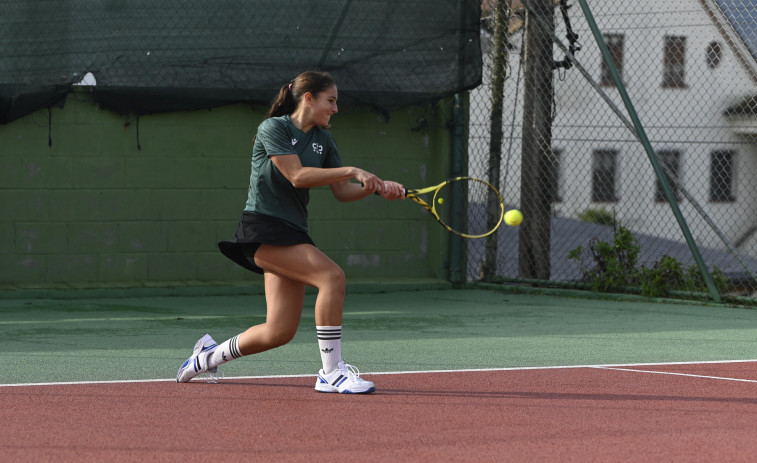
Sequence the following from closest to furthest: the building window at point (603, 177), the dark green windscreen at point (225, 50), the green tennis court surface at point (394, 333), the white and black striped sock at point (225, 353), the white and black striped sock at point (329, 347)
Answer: the white and black striped sock at point (329, 347) → the white and black striped sock at point (225, 353) → the green tennis court surface at point (394, 333) → the dark green windscreen at point (225, 50) → the building window at point (603, 177)

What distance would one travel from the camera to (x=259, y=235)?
245 inches

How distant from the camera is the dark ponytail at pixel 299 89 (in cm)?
632

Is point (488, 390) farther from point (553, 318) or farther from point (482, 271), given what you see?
point (482, 271)

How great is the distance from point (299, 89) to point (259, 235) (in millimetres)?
808

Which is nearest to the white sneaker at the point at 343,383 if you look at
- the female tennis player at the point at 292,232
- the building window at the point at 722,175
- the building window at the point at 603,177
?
the female tennis player at the point at 292,232

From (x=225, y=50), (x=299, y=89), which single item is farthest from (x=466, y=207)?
(x=299, y=89)

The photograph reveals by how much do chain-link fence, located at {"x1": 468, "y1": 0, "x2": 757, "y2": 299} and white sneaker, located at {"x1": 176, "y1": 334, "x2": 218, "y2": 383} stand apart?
5489mm

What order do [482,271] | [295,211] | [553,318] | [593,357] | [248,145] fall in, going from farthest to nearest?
[482,271] < [248,145] < [553,318] < [593,357] < [295,211]

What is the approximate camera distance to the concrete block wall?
37.1 ft

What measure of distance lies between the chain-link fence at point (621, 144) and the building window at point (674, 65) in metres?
0.05

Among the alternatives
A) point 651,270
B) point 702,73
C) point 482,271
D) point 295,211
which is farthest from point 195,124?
point 702,73

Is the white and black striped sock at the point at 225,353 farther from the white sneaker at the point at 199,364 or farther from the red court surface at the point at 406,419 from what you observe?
the red court surface at the point at 406,419

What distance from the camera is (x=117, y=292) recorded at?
1138 cm

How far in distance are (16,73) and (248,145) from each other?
2.28m
